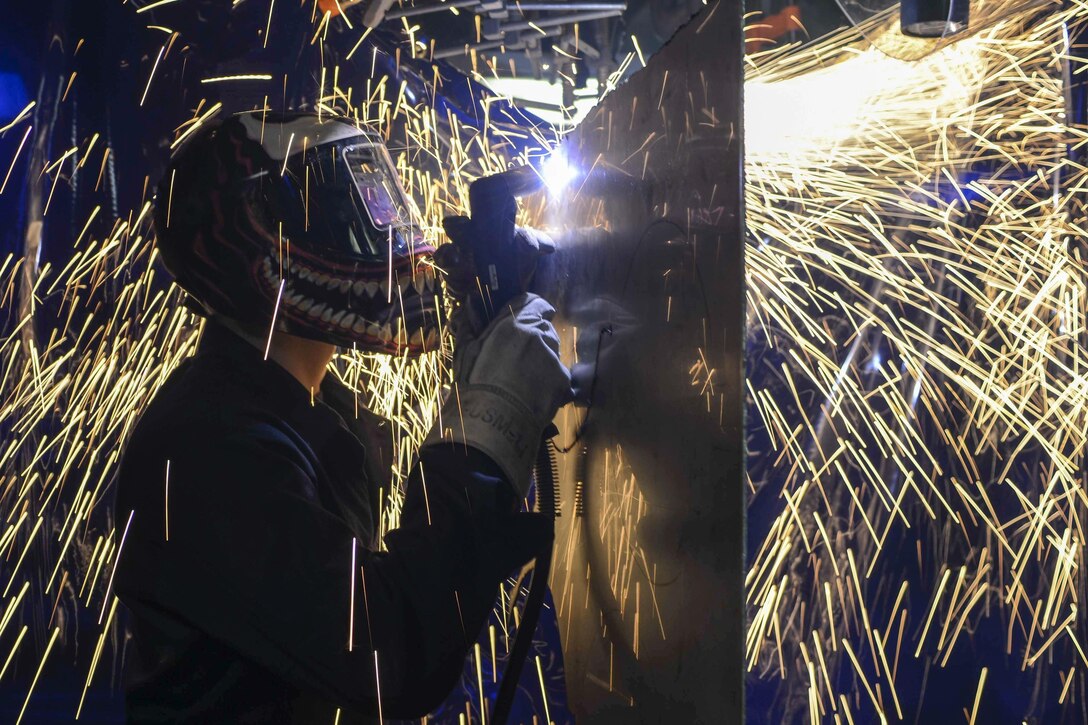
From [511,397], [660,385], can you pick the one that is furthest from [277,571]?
[660,385]

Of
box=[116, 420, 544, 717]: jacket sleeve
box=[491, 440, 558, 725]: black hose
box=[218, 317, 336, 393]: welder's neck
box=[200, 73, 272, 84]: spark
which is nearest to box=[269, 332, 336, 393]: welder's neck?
box=[218, 317, 336, 393]: welder's neck

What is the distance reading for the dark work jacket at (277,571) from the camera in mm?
1316

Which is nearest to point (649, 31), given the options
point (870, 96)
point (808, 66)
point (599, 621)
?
point (808, 66)

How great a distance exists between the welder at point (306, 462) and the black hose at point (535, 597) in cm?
8

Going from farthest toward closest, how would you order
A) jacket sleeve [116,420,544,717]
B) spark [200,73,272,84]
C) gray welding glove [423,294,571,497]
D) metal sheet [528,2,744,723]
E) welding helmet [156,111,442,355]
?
spark [200,73,272,84] < welding helmet [156,111,442,355] < gray welding glove [423,294,571,497] < jacket sleeve [116,420,544,717] < metal sheet [528,2,744,723]

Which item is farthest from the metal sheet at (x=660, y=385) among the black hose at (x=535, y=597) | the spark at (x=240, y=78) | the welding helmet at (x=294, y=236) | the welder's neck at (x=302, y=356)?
the spark at (x=240, y=78)

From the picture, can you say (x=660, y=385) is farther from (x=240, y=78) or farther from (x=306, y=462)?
(x=240, y=78)

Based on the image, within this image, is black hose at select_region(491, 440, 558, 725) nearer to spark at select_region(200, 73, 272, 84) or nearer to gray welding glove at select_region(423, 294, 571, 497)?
gray welding glove at select_region(423, 294, 571, 497)

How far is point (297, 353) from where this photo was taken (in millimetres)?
1768

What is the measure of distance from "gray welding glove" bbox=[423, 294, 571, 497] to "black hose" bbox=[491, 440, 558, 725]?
0.10m

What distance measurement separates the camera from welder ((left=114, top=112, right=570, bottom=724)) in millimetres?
1327

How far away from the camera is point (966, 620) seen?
3266mm

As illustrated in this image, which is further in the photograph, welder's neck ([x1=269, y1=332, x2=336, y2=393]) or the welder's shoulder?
welder's neck ([x1=269, y1=332, x2=336, y2=393])

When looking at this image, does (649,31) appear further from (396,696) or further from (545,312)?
(396,696)
